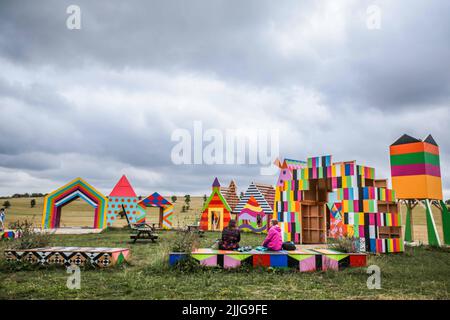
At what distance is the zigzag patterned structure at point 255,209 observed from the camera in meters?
23.9

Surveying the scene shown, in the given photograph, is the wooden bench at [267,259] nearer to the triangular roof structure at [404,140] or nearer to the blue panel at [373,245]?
the blue panel at [373,245]

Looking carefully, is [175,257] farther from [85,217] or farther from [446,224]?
[85,217]

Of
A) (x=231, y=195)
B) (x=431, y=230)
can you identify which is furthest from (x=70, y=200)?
(x=431, y=230)

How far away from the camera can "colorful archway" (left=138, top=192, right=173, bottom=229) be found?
86.3 feet

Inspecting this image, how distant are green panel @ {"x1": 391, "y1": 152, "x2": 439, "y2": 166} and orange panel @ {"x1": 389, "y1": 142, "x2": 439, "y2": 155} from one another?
0.16 m

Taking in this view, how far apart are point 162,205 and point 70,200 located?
6.97 metres

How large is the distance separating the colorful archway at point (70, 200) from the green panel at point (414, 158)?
66.5 ft

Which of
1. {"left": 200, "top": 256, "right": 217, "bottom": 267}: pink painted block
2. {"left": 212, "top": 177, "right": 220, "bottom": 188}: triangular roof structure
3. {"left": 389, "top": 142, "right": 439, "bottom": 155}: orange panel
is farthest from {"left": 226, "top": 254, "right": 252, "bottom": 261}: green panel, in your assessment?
{"left": 212, "top": 177, "right": 220, "bottom": 188}: triangular roof structure

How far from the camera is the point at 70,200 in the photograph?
24.3 metres

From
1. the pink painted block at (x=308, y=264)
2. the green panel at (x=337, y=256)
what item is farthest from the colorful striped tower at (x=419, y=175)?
the pink painted block at (x=308, y=264)

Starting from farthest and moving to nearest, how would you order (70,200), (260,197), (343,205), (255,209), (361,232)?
(260,197), (255,209), (70,200), (343,205), (361,232)

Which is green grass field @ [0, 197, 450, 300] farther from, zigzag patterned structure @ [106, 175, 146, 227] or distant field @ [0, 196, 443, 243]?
zigzag patterned structure @ [106, 175, 146, 227]
